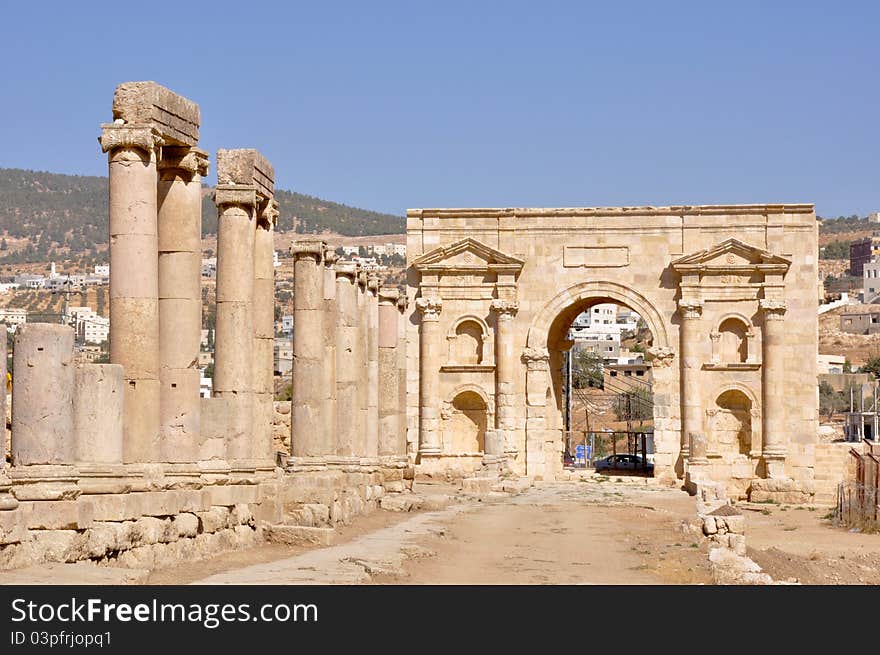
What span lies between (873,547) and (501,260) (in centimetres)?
1920

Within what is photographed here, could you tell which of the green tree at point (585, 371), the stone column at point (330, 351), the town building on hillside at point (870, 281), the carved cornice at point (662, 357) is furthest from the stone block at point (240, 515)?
the town building on hillside at point (870, 281)

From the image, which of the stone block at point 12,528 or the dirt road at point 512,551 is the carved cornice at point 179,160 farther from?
the stone block at point 12,528

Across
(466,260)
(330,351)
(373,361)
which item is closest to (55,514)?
(330,351)

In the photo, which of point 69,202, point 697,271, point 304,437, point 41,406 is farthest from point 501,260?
point 69,202

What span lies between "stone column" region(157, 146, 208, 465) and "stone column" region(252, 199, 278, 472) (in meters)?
3.37

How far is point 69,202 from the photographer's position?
17038 centimetres

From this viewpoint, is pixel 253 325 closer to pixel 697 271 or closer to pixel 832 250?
pixel 697 271

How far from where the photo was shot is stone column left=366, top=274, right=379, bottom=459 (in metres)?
36.8

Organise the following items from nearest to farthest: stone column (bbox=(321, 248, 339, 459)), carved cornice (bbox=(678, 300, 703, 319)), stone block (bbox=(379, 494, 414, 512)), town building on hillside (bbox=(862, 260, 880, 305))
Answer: stone column (bbox=(321, 248, 339, 459))
stone block (bbox=(379, 494, 414, 512))
carved cornice (bbox=(678, 300, 703, 319))
town building on hillside (bbox=(862, 260, 880, 305))

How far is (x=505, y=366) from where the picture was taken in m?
46.1

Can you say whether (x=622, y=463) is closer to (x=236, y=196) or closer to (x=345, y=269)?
(x=345, y=269)

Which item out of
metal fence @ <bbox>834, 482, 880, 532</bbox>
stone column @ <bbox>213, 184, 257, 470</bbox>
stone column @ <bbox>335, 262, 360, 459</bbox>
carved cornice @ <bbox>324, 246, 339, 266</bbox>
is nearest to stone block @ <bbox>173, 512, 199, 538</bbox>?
stone column @ <bbox>213, 184, 257, 470</bbox>

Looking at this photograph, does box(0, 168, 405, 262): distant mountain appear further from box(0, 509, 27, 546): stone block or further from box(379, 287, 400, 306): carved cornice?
box(0, 509, 27, 546): stone block
